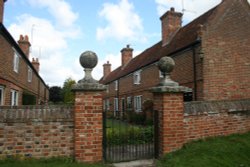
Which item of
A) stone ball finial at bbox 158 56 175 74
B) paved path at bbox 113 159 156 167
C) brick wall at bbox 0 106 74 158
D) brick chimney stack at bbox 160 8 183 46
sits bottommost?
paved path at bbox 113 159 156 167

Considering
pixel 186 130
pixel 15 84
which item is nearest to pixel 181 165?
pixel 186 130

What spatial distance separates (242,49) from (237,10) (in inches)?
92.2

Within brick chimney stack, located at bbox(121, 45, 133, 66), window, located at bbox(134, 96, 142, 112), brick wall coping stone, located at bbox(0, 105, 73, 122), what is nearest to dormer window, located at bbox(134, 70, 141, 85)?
window, located at bbox(134, 96, 142, 112)

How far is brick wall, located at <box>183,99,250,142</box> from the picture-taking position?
21.6ft

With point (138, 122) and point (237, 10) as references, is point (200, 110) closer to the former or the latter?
point (237, 10)

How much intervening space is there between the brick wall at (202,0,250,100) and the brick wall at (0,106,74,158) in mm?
8344

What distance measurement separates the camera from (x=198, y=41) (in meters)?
12.1

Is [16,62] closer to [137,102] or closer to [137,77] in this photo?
[137,77]

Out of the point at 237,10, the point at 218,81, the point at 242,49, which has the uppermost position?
the point at 237,10

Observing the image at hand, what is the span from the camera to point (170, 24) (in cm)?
1842

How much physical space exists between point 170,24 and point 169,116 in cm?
1378

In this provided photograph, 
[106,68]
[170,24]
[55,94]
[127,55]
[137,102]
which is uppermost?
[106,68]

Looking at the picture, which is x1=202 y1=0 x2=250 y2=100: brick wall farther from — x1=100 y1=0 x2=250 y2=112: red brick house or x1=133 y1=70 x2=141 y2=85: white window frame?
x1=133 y1=70 x2=141 y2=85: white window frame

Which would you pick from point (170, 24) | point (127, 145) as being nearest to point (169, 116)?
point (127, 145)
